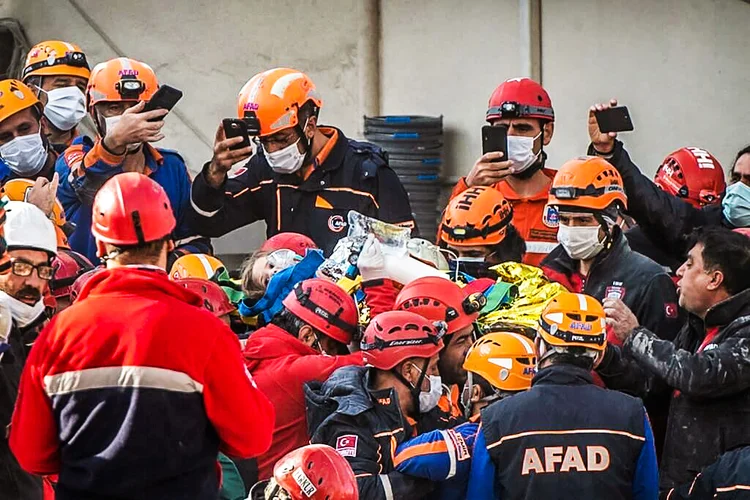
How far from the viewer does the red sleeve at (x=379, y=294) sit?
667 cm

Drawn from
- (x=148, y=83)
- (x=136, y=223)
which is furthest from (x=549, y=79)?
(x=136, y=223)

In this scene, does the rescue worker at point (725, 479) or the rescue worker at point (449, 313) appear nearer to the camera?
the rescue worker at point (725, 479)

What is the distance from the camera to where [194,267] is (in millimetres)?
7242

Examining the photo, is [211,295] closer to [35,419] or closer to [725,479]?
[35,419]

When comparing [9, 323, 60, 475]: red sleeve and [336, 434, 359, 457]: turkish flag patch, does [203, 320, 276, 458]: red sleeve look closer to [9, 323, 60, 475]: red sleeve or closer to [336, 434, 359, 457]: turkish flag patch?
[9, 323, 60, 475]: red sleeve

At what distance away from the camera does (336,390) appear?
5496 millimetres

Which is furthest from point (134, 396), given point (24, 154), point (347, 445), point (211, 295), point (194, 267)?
point (24, 154)

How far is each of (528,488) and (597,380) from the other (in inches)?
37.6

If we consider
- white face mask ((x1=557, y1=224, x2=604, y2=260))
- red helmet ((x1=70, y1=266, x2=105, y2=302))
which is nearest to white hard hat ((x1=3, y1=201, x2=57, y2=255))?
red helmet ((x1=70, y1=266, x2=105, y2=302))

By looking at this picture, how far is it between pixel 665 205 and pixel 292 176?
6.94 feet

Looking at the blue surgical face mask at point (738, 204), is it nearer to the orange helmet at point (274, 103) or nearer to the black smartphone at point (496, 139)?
the black smartphone at point (496, 139)

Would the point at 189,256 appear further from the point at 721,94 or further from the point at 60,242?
the point at 721,94

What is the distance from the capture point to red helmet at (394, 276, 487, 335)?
618 cm

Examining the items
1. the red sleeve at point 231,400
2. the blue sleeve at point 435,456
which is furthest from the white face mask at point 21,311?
the blue sleeve at point 435,456
